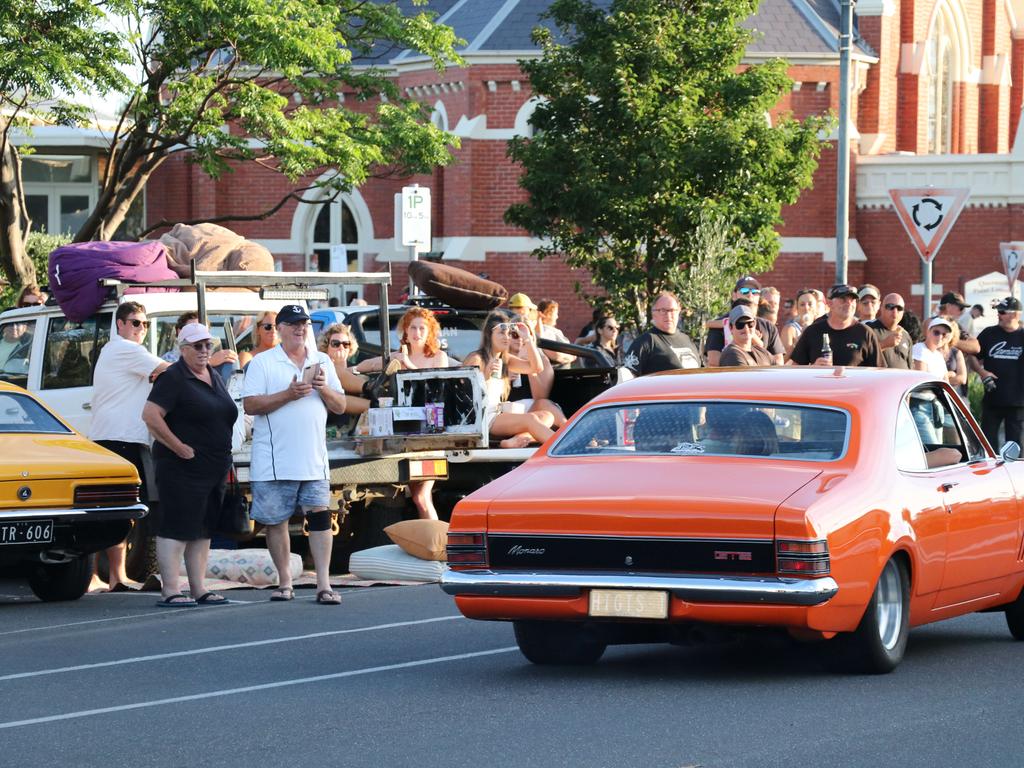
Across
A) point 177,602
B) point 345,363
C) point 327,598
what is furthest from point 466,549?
point 345,363

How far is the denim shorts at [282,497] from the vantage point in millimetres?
12320

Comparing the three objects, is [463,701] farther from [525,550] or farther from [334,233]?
[334,233]

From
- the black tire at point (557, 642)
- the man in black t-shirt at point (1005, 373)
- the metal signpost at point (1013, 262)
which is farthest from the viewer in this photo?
the metal signpost at point (1013, 262)

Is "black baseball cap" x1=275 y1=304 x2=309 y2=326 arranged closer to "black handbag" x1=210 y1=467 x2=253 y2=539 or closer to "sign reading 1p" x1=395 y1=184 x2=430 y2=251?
"black handbag" x1=210 y1=467 x2=253 y2=539

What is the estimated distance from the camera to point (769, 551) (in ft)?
27.3

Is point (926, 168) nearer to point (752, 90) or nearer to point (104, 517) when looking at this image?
point (752, 90)

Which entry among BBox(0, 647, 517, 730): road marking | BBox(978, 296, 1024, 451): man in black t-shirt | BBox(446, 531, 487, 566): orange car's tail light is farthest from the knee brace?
BBox(978, 296, 1024, 451): man in black t-shirt

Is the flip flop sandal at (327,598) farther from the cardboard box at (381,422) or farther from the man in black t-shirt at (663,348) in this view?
the man in black t-shirt at (663,348)

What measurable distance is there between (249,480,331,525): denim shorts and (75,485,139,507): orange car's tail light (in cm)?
101

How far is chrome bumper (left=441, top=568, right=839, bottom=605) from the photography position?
8.25 m

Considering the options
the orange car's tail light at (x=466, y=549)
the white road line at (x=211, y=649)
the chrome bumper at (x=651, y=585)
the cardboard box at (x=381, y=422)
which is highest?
the cardboard box at (x=381, y=422)

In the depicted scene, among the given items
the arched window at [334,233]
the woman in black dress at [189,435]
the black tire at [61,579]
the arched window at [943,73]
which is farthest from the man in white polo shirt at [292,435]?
the arched window at [943,73]

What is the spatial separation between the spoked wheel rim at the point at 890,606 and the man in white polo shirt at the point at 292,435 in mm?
4497

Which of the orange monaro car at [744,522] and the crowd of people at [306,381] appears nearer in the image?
the orange monaro car at [744,522]
